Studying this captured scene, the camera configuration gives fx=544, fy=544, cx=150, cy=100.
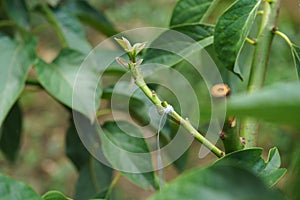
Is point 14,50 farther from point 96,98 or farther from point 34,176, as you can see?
point 34,176

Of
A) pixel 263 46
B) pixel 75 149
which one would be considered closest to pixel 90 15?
pixel 75 149

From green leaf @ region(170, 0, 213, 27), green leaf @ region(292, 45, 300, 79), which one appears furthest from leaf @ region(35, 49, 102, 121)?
green leaf @ region(292, 45, 300, 79)

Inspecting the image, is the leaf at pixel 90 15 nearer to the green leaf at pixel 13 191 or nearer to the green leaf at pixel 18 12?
the green leaf at pixel 18 12

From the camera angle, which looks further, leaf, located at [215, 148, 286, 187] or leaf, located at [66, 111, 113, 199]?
leaf, located at [66, 111, 113, 199]

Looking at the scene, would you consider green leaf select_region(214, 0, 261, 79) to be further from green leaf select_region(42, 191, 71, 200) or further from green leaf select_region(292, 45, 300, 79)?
green leaf select_region(42, 191, 71, 200)

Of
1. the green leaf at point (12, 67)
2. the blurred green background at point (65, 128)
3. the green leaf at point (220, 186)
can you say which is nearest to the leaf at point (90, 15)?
the green leaf at point (12, 67)

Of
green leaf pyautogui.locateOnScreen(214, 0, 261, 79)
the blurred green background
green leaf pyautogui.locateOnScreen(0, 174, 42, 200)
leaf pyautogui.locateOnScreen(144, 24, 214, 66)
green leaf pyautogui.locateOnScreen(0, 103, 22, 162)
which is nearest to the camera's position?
green leaf pyautogui.locateOnScreen(0, 174, 42, 200)
